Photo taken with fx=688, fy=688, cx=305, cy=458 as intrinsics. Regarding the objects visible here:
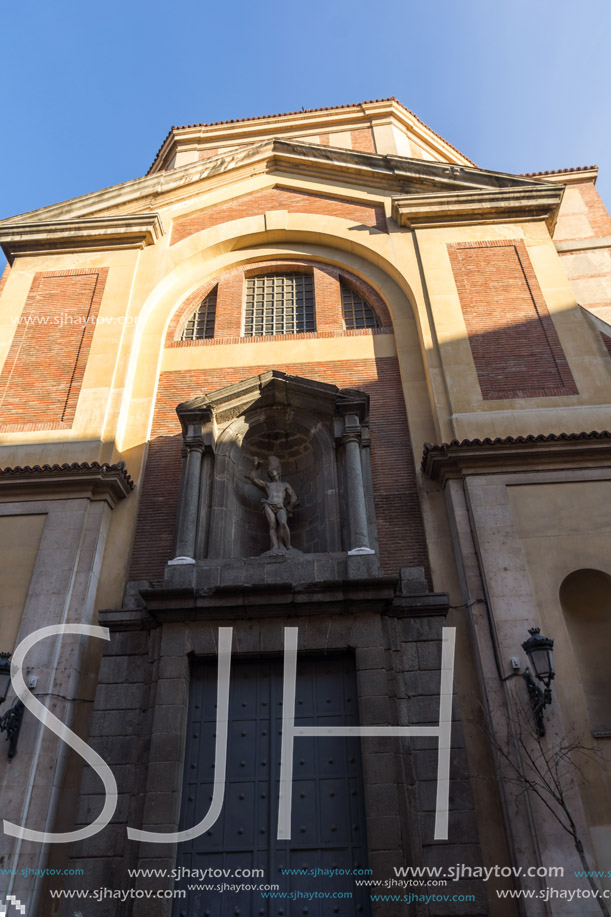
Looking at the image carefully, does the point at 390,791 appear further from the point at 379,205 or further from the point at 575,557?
the point at 379,205

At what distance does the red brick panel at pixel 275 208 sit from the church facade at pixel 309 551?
0.11 m

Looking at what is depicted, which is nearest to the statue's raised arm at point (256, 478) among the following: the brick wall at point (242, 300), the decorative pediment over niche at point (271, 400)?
the decorative pediment over niche at point (271, 400)

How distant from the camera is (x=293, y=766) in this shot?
28.8 feet

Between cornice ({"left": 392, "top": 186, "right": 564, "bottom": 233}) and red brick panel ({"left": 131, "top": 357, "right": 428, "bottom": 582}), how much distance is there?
3.92m

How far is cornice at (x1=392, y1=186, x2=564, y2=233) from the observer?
1505cm

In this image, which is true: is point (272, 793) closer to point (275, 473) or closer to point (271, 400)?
point (275, 473)

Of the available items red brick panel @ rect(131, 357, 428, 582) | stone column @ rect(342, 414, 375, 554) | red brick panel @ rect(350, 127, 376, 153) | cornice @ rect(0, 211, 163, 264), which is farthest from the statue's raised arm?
red brick panel @ rect(350, 127, 376, 153)

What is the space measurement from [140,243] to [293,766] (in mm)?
11766

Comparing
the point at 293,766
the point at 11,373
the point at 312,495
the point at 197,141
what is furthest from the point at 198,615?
the point at 197,141

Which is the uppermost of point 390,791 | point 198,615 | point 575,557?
point 575,557

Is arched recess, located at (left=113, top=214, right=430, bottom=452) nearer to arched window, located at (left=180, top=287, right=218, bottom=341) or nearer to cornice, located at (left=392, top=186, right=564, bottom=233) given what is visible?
arched window, located at (left=180, top=287, right=218, bottom=341)

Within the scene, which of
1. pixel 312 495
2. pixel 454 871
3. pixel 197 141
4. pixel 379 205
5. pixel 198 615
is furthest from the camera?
pixel 197 141

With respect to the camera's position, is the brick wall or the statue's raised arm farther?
the brick wall

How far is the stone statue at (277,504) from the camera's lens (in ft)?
35.0
